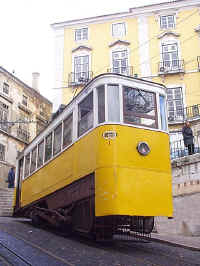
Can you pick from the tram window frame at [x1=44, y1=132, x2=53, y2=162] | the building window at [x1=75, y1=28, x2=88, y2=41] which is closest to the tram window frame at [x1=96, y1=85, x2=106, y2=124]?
the tram window frame at [x1=44, y1=132, x2=53, y2=162]

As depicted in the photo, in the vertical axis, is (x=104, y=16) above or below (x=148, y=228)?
above

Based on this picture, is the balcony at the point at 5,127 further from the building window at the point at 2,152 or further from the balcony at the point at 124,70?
the balcony at the point at 124,70

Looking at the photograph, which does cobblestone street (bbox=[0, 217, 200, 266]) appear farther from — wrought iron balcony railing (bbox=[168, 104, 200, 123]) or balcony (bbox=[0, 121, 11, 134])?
balcony (bbox=[0, 121, 11, 134])

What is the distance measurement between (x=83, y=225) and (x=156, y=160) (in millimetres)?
2045

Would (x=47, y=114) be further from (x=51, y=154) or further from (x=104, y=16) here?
(x=51, y=154)

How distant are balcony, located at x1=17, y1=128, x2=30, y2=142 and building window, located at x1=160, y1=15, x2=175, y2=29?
1435 centimetres

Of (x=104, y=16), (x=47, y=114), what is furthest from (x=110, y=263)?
(x=47, y=114)

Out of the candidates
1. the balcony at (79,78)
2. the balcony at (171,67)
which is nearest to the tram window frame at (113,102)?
the balcony at (171,67)

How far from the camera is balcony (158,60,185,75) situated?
19650 mm

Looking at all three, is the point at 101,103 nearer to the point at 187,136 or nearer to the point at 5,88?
the point at 187,136

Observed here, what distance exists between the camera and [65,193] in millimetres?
8164

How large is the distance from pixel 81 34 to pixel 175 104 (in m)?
7.82

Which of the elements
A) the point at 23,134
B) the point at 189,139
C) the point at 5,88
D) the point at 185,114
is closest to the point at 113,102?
the point at 189,139

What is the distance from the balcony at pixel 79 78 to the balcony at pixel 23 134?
9755 mm
